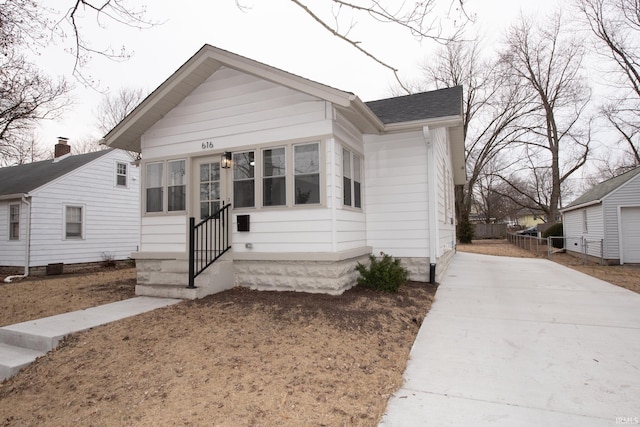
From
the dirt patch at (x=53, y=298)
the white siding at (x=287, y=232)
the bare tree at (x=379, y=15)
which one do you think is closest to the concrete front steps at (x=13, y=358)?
the dirt patch at (x=53, y=298)

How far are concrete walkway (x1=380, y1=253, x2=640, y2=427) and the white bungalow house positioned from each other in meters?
1.87

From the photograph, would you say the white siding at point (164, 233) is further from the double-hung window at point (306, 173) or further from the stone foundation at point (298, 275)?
A: the double-hung window at point (306, 173)

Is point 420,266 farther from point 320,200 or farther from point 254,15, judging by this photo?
point 254,15

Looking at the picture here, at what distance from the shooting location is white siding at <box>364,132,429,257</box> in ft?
23.3

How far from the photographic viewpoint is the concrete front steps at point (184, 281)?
579cm

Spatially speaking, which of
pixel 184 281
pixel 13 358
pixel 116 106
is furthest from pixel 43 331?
pixel 116 106

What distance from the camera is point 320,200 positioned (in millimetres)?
5887

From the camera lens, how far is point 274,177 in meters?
6.34

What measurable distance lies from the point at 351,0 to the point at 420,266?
4.89 metres

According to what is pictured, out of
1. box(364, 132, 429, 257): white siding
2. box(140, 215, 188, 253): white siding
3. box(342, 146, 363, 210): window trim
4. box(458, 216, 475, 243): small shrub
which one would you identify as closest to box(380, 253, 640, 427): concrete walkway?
box(364, 132, 429, 257): white siding

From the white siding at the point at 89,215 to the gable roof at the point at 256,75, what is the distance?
6661 mm

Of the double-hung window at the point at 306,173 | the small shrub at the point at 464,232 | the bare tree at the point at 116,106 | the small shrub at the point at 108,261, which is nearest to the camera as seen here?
the double-hung window at the point at 306,173

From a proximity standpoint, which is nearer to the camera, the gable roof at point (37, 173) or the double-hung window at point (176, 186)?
the double-hung window at point (176, 186)

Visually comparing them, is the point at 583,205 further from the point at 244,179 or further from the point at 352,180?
the point at 244,179
